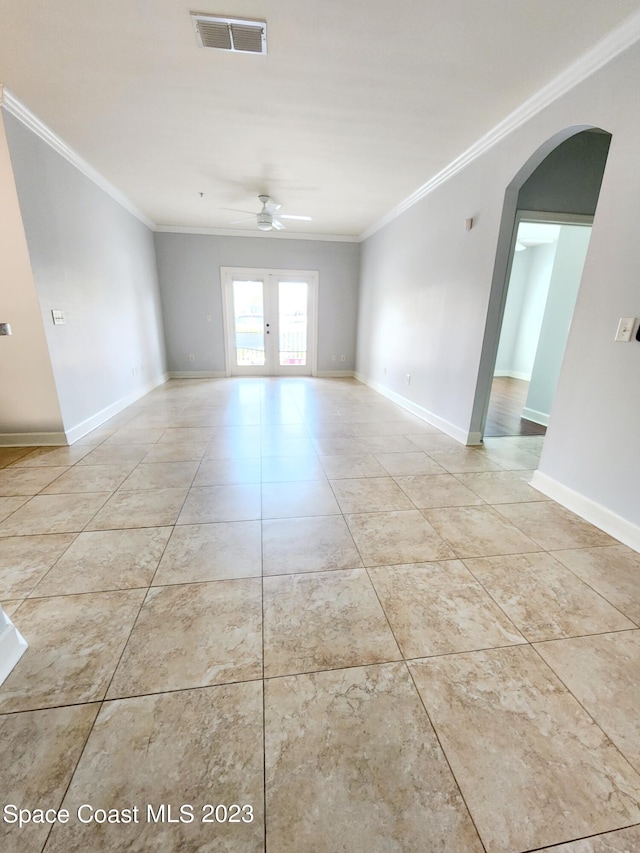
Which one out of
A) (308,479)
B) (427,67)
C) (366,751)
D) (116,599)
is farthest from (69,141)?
(366,751)

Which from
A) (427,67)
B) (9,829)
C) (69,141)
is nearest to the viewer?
(9,829)

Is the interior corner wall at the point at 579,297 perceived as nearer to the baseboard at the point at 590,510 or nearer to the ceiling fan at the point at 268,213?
the baseboard at the point at 590,510

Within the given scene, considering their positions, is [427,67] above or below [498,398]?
above

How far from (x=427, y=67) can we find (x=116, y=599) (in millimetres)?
3296

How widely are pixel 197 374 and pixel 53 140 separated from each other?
4.06 metres

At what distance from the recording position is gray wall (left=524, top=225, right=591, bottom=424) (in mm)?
3516

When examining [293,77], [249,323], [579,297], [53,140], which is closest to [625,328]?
[579,297]

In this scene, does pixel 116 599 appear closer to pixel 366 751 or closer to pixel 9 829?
pixel 9 829

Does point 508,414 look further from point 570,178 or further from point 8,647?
point 8,647

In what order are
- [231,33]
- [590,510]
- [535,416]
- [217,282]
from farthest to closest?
[217,282], [535,416], [590,510], [231,33]

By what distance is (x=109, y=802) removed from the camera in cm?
83

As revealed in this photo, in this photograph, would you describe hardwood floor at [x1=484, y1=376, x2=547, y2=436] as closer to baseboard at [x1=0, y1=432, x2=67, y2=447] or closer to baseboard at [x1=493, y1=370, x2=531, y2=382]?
baseboard at [x1=493, y1=370, x2=531, y2=382]

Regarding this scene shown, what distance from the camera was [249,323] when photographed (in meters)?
6.61

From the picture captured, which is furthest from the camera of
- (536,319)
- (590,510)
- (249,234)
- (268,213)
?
(536,319)
